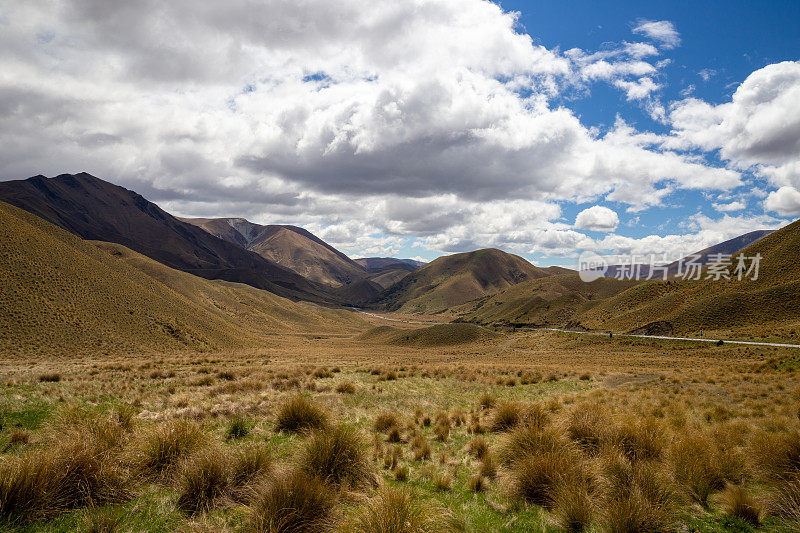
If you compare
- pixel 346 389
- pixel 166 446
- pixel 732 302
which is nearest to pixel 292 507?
pixel 166 446

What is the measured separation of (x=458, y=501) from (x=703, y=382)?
62.4ft

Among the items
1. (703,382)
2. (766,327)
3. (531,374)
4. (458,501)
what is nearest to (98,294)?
(531,374)

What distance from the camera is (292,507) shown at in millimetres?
4312

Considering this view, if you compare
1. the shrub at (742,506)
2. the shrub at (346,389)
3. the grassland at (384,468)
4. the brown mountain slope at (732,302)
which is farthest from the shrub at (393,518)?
the brown mountain slope at (732,302)

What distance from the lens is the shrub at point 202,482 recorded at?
15.7 feet

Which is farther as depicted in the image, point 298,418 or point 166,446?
point 298,418

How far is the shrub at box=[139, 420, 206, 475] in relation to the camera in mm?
5605

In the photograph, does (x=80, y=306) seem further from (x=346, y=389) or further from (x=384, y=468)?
(x=384, y=468)

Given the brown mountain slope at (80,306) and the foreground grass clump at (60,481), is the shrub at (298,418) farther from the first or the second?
the brown mountain slope at (80,306)

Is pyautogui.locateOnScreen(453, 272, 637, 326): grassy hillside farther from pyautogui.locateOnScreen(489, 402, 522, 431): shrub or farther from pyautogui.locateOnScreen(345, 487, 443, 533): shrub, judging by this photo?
pyautogui.locateOnScreen(345, 487, 443, 533): shrub

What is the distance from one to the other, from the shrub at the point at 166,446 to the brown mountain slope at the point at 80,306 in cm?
4261

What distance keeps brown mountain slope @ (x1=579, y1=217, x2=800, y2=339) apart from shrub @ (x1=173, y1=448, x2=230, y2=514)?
2274 inches

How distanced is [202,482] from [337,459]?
202cm

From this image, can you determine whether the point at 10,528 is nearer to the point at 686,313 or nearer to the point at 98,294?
the point at 98,294
